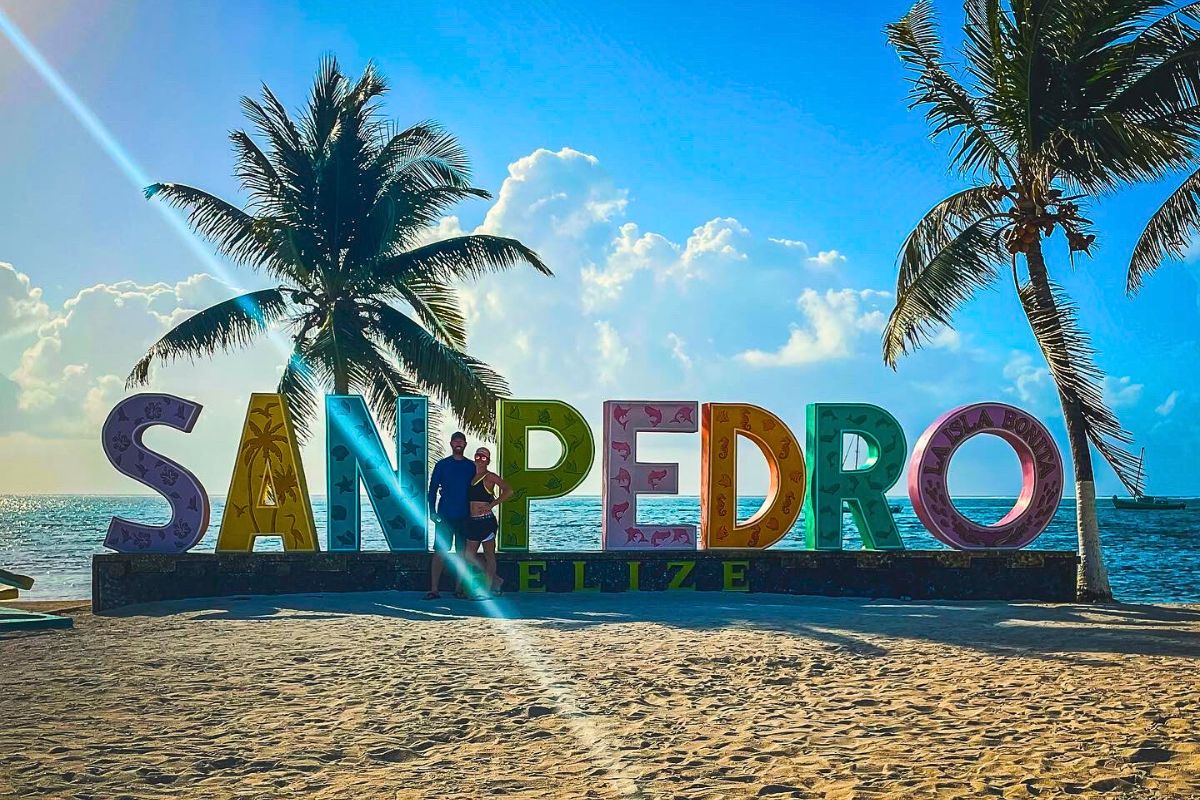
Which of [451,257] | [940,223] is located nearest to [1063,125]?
[940,223]

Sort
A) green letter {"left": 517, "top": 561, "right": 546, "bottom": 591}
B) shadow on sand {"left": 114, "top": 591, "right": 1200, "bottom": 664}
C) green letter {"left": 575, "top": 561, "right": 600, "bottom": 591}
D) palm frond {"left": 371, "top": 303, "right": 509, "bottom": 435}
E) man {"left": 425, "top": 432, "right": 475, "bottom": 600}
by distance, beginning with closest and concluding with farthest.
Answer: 1. shadow on sand {"left": 114, "top": 591, "right": 1200, "bottom": 664}
2. man {"left": 425, "top": 432, "right": 475, "bottom": 600}
3. green letter {"left": 517, "top": 561, "right": 546, "bottom": 591}
4. green letter {"left": 575, "top": 561, "right": 600, "bottom": 591}
5. palm frond {"left": 371, "top": 303, "right": 509, "bottom": 435}

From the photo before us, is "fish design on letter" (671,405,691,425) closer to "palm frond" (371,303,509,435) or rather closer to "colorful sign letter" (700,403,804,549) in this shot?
"colorful sign letter" (700,403,804,549)

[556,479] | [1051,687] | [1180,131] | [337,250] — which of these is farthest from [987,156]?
[337,250]

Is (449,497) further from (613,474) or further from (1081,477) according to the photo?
(1081,477)

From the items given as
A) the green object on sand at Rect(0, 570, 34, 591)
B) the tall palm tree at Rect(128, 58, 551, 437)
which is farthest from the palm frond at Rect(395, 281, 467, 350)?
the green object on sand at Rect(0, 570, 34, 591)

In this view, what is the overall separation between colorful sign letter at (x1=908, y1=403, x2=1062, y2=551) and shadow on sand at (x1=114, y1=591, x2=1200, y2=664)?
1.24 meters

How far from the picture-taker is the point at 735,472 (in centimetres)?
1495

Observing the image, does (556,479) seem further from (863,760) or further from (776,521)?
(863,760)

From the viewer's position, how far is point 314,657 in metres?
9.07

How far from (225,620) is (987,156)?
1198 cm

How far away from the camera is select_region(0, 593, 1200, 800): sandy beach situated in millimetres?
5531

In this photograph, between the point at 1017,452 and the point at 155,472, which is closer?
the point at 155,472

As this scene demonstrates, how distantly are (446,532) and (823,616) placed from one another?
490 centimetres

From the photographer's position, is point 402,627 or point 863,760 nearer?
point 863,760
